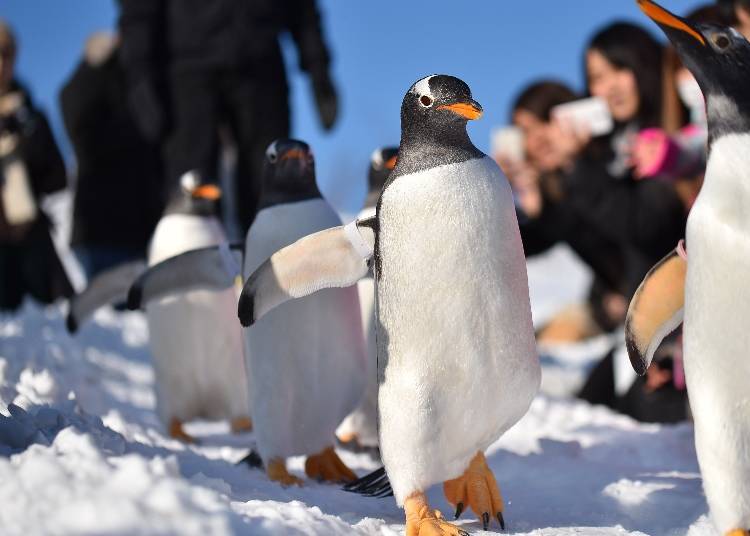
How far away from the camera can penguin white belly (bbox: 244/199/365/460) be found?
2334 millimetres

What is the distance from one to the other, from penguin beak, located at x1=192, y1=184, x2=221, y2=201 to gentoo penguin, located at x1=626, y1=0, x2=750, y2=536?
179cm

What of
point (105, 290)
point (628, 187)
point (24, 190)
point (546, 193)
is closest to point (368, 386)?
point (105, 290)

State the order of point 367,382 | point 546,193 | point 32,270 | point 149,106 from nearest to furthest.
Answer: point 367,382 < point 149,106 < point 546,193 < point 32,270

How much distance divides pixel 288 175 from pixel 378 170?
49cm

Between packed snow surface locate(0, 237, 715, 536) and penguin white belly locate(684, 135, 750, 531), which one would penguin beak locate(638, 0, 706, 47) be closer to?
penguin white belly locate(684, 135, 750, 531)

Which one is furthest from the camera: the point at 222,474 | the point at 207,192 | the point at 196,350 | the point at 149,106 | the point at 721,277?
the point at 149,106

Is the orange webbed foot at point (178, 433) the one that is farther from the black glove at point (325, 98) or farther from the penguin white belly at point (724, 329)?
the penguin white belly at point (724, 329)

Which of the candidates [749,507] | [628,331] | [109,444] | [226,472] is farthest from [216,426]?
[749,507]

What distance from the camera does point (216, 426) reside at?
3.65m

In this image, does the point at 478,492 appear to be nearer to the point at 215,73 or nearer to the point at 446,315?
the point at 446,315

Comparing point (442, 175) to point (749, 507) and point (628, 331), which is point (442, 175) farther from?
point (749, 507)

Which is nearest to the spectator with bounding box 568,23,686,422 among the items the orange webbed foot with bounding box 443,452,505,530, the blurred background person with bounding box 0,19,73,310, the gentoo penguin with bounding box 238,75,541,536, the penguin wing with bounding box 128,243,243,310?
the penguin wing with bounding box 128,243,243,310

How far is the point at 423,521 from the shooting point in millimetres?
1780

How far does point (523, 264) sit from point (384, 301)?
28 centimetres
